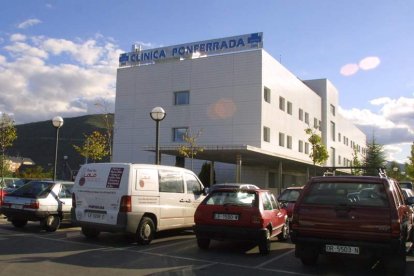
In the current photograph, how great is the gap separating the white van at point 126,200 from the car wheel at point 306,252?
4.08m

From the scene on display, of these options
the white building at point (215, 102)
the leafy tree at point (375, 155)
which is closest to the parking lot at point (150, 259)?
the white building at point (215, 102)

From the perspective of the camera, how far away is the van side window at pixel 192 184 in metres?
13.3

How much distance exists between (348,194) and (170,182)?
5325 mm

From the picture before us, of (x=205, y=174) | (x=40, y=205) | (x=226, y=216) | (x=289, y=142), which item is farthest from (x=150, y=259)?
(x=289, y=142)

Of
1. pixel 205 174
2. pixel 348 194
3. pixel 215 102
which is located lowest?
pixel 348 194

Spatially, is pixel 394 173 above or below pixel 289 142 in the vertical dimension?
below

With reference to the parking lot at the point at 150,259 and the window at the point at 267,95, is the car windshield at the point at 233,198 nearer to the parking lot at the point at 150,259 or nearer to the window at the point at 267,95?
the parking lot at the point at 150,259

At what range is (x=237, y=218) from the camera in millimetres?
10281

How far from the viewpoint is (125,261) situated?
9.05 meters

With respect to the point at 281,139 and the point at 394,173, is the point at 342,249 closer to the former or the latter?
the point at 281,139

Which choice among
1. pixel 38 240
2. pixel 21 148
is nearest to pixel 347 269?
pixel 38 240

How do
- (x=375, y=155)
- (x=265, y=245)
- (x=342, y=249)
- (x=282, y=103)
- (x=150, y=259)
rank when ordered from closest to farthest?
1. (x=342, y=249)
2. (x=150, y=259)
3. (x=265, y=245)
4. (x=282, y=103)
5. (x=375, y=155)

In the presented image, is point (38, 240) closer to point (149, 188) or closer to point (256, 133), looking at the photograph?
point (149, 188)

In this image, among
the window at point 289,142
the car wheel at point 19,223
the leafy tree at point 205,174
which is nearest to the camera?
the car wheel at point 19,223
